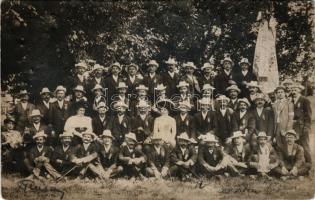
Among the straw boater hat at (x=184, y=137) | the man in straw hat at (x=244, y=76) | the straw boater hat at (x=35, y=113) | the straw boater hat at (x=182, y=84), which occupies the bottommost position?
the straw boater hat at (x=184, y=137)

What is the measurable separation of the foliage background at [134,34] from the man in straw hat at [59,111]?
138mm

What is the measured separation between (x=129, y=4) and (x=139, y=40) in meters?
0.52

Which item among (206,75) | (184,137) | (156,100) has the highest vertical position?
(206,75)

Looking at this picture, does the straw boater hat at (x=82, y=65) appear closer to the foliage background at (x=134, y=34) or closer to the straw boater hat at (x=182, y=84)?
the foliage background at (x=134, y=34)

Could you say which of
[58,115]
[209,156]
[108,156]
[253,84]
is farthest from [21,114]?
[253,84]

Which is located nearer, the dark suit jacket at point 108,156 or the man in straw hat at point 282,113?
the dark suit jacket at point 108,156

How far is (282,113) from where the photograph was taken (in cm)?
672

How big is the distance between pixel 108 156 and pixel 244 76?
7.28ft

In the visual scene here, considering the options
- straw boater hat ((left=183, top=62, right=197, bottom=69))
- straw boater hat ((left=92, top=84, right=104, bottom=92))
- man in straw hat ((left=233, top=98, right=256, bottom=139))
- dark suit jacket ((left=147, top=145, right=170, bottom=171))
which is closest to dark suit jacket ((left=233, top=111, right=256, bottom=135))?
man in straw hat ((left=233, top=98, right=256, bottom=139))

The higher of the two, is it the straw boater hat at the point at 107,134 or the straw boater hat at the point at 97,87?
the straw boater hat at the point at 97,87

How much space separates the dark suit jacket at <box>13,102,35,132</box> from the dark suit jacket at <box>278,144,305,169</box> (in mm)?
3578

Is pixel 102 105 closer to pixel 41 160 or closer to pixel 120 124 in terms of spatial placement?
pixel 120 124

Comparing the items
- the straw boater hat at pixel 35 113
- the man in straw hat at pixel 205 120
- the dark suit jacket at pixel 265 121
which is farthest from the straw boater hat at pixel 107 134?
the dark suit jacket at pixel 265 121

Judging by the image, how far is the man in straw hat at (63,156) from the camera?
6.59 metres
